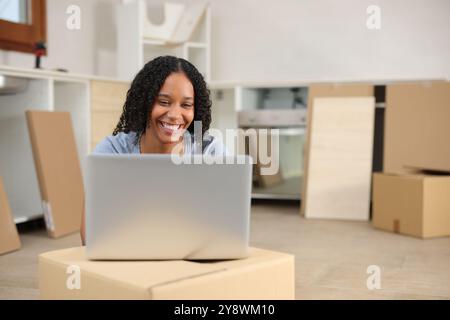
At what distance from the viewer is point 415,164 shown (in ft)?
12.0

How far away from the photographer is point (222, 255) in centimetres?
115

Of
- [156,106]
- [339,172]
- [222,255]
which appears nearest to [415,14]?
[339,172]

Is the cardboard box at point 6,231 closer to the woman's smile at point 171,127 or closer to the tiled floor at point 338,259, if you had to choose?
the tiled floor at point 338,259

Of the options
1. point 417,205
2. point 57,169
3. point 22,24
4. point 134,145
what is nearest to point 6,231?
point 57,169

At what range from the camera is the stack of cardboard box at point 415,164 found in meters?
3.16

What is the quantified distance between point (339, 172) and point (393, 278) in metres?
1.67

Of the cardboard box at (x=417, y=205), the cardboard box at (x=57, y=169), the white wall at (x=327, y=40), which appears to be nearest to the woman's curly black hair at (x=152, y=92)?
the cardboard box at (x=57, y=169)

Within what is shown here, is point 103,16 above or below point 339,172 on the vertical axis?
above

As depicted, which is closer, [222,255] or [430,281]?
[222,255]

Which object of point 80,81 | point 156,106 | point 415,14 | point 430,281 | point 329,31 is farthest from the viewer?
point 329,31

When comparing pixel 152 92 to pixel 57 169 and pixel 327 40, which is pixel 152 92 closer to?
pixel 57 169

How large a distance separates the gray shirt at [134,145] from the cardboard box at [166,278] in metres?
0.43

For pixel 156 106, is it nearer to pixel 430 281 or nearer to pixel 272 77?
pixel 430 281

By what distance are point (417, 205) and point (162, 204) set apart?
2402 mm
